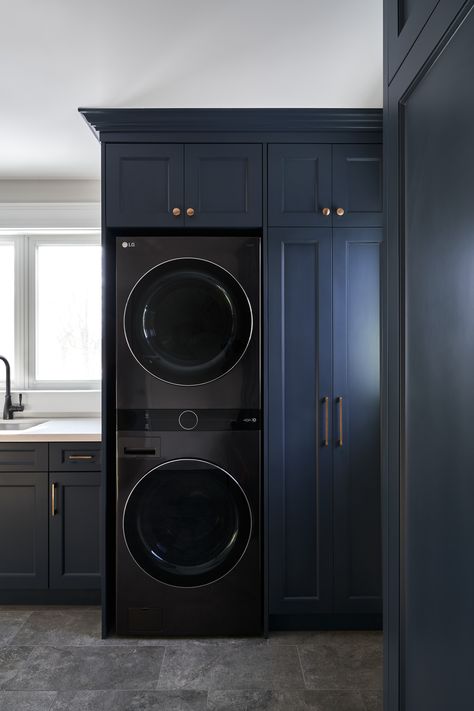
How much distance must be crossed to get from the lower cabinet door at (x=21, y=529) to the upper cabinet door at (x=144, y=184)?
4.69ft

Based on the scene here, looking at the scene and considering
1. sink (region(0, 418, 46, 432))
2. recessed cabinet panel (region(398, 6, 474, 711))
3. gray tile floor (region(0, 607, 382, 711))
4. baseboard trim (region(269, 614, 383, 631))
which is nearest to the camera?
recessed cabinet panel (region(398, 6, 474, 711))

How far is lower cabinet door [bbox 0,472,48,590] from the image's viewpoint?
2803mm

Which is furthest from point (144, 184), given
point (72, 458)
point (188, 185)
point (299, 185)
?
point (72, 458)

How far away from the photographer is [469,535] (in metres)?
0.73

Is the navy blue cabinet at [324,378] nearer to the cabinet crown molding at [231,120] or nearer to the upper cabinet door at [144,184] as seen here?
the cabinet crown molding at [231,120]

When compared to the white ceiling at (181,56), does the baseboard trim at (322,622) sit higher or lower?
lower

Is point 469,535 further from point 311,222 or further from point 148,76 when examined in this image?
point 148,76

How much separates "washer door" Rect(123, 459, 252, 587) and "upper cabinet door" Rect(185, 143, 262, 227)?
114cm


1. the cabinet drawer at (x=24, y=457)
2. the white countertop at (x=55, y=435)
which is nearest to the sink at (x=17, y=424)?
the white countertop at (x=55, y=435)

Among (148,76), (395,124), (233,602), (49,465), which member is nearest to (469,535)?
(395,124)

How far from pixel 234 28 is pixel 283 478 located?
6.08 ft

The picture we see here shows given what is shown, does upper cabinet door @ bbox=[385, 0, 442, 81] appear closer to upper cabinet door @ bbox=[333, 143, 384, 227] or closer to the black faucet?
upper cabinet door @ bbox=[333, 143, 384, 227]

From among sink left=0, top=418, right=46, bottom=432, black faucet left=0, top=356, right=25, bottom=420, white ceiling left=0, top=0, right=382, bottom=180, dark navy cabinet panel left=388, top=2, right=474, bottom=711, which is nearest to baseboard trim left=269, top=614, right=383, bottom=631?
dark navy cabinet panel left=388, top=2, right=474, bottom=711

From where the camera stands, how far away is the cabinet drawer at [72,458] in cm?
280
